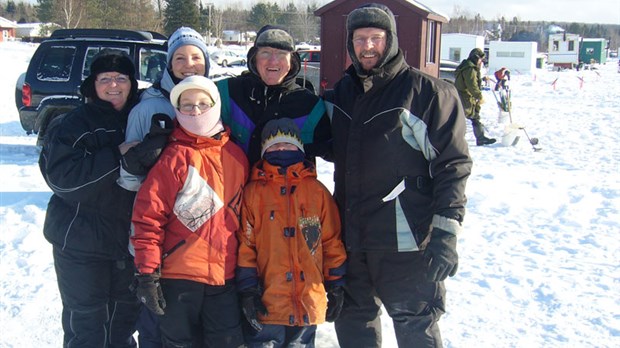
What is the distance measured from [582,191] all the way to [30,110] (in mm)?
7894

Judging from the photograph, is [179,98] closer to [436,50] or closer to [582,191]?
[582,191]

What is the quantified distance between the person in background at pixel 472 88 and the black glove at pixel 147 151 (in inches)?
363

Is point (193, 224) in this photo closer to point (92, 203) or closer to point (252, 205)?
point (252, 205)

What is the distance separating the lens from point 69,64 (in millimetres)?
8461

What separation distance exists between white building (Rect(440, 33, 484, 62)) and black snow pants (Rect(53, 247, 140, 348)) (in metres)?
43.5

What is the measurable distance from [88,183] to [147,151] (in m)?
0.36

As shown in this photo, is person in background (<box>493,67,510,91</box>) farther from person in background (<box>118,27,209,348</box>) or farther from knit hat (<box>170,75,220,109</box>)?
knit hat (<box>170,75,220,109</box>)

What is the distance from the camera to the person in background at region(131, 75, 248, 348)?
8.27 ft

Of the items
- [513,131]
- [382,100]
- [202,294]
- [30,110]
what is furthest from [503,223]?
[30,110]

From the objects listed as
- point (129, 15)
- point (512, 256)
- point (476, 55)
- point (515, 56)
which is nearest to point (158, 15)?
point (129, 15)

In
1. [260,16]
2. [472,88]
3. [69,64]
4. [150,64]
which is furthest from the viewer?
[260,16]

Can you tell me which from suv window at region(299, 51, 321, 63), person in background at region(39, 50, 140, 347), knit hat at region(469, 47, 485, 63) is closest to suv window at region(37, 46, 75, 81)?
person in background at region(39, 50, 140, 347)

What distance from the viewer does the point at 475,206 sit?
6.48 m

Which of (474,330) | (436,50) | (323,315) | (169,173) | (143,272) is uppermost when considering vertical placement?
(436,50)
